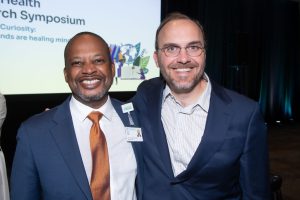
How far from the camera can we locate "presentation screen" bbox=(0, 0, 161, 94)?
9.82 ft

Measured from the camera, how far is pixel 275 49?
9.23 m

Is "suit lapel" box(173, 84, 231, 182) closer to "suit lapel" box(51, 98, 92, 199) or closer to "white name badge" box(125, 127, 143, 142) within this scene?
"white name badge" box(125, 127, 143, 142)

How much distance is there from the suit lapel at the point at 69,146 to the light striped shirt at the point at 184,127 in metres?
0.47

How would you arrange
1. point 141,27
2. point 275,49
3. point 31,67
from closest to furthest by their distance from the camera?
point 31,67 → point 141,27 → point 275,49

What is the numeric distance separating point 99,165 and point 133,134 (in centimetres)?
25

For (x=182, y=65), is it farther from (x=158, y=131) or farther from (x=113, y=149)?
(x=113, y=149)

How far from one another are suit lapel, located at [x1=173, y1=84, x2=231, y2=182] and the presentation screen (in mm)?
2089

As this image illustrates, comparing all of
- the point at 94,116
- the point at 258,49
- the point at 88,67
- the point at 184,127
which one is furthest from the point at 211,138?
the point at 258,49

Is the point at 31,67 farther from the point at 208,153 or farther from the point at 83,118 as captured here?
the point at 208,153

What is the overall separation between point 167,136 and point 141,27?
2333 millimetres

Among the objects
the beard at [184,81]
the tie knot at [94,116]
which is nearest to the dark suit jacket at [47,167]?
the tie knot at [94,116]

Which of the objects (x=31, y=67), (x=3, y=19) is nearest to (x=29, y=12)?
(x=3, y=19)

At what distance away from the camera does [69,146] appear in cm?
149

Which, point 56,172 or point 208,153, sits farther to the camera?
point 208,153
